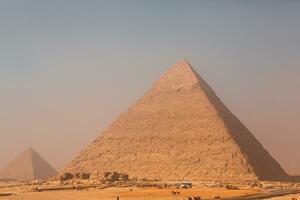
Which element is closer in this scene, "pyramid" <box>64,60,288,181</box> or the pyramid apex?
"pyramid" <box>64,60,288,181</box>

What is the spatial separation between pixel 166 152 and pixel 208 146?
6.71 meters

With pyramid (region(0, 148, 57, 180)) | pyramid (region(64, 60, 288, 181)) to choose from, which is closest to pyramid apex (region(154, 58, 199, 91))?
pyramid (region(64, 60, 288, 181))

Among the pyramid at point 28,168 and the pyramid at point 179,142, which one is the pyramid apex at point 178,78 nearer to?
the pyramid at point 179,142

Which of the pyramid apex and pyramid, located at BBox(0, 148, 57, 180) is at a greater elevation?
the pyramid apex

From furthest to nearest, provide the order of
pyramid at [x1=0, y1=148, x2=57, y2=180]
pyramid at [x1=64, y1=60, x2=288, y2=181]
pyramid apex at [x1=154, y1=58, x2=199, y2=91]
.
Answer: pyramid at [x1=0, y1=148, x2=57, y2=180], pyramid apex at [x1=154, y1=58, x2=199, y2=91], pyramid at [x1=64, y1=60, x2=288, y2=181]

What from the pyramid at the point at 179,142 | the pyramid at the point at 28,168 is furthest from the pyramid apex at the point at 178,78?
the pyramid at the point at 28,168

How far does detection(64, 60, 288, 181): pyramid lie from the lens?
78.9m

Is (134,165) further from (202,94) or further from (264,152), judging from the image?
(264,152)

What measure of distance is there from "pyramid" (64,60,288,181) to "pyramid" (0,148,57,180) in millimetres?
29217

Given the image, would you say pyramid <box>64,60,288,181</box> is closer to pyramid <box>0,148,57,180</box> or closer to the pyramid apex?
the pyramid apex

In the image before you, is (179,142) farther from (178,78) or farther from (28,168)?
(28,168)

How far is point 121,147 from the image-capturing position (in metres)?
90.7

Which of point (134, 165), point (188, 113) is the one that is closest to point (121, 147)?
point (134, 165)

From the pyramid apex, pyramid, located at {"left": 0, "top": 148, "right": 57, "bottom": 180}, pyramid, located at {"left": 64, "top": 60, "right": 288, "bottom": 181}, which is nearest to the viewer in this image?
pyramid, located at {"left": 64, "top": 60, "right": 288, "bottom": 181}
